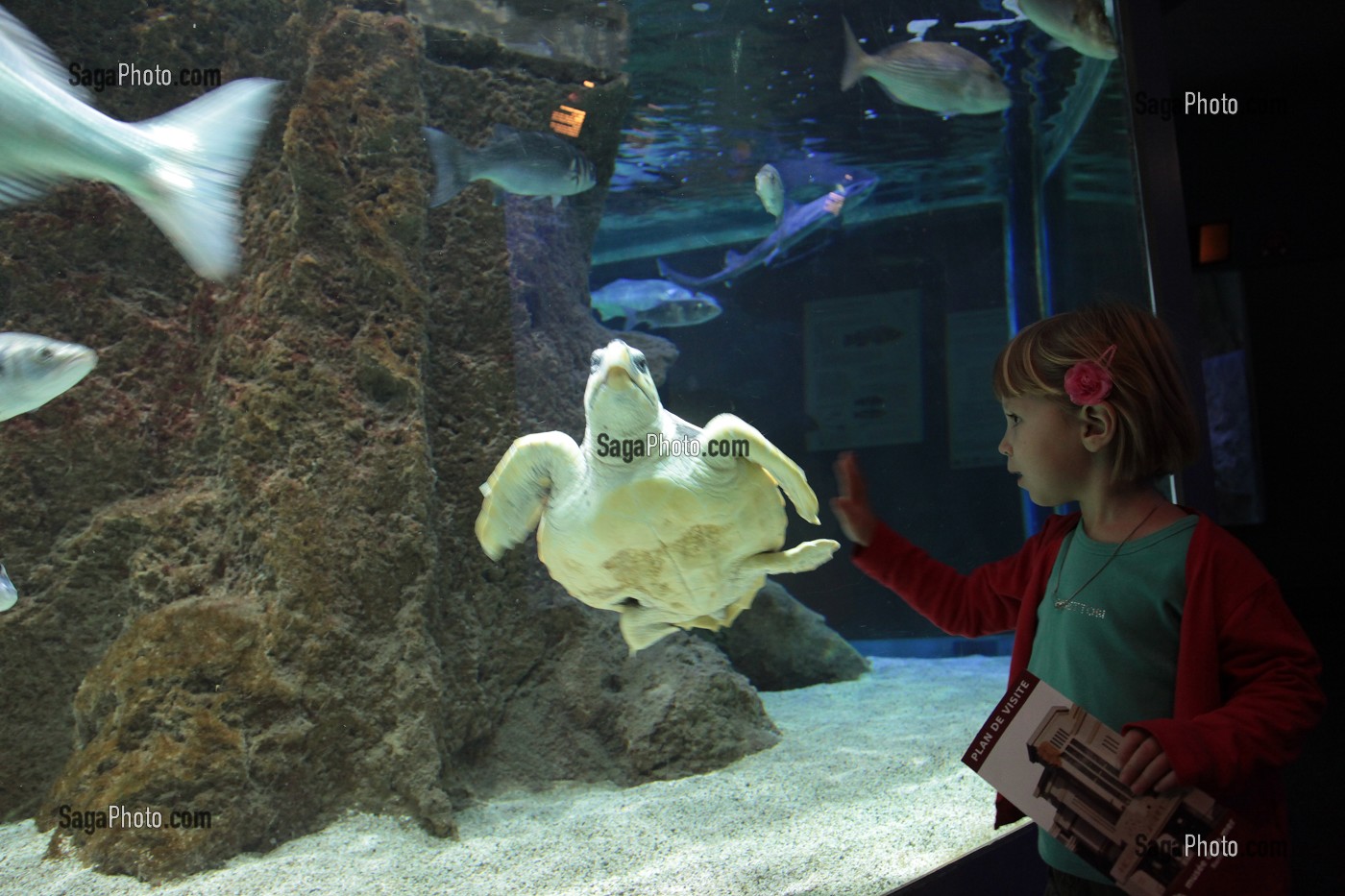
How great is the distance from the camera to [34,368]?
1646 millimetres

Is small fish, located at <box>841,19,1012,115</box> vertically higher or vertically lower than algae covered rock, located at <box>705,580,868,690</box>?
higher

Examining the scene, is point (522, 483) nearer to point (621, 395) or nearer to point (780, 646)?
point (621, 395)

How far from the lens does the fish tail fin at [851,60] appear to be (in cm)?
441

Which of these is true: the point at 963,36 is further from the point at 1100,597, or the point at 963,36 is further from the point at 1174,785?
the point at 1174,785

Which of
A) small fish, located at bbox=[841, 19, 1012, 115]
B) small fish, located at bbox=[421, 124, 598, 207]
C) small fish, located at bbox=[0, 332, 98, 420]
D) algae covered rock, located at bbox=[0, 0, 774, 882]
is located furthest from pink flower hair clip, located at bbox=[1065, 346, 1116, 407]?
small fish, located at bbox=[841, 19, 1012, 115]

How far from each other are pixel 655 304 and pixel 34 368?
3.93 m

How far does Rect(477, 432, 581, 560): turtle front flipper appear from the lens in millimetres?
2266

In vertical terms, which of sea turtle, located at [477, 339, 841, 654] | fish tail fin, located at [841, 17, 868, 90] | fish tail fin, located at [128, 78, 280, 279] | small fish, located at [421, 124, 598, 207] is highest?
fish tail fin, located at [841, 17, 868, 90]

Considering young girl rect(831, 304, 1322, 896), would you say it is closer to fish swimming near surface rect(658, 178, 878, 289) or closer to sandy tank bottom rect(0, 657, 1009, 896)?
sandy tank bottom rect(0, 657, 1009, 896)

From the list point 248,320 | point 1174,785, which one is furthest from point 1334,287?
point 248,320

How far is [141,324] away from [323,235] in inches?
32.9

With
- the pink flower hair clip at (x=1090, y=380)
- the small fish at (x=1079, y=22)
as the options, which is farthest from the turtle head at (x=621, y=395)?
the small fish at (x=1079, y=22)

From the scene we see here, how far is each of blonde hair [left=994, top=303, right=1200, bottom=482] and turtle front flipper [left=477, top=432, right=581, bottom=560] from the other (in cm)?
137

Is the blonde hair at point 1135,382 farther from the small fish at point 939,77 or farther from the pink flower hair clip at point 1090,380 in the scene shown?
the small fish at point 939,77
